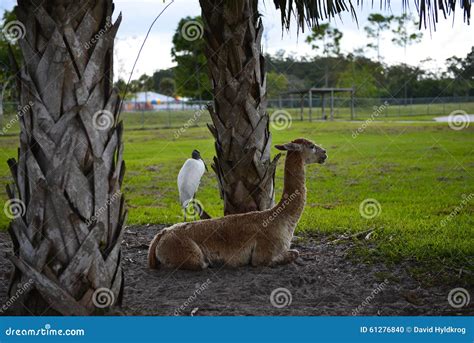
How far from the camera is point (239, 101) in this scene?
4.79 m

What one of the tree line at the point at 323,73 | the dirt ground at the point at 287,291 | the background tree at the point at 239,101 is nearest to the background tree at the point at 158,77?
the tree line at the point at 323,73

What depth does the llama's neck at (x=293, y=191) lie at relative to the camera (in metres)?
4.69

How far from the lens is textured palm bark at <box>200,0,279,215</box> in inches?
187

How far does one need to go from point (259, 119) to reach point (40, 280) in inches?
96.6

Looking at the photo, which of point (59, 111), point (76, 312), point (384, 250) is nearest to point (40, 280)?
point (76, 312)

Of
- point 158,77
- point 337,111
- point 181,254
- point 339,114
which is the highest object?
point 158,77

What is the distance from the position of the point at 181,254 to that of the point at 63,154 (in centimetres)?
172

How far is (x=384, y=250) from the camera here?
5.02 m

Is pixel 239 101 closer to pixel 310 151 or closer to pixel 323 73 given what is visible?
pixel 310 151

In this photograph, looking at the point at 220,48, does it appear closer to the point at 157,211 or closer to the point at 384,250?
the point at 384,250

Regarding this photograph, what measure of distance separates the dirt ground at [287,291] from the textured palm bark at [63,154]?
17.6 inches

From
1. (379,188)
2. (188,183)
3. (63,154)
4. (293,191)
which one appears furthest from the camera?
(379,188)

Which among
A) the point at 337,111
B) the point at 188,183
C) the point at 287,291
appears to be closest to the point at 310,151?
the point at 287,291

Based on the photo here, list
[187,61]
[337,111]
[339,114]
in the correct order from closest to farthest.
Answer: [187,61] < [339,114] < [337,111]
